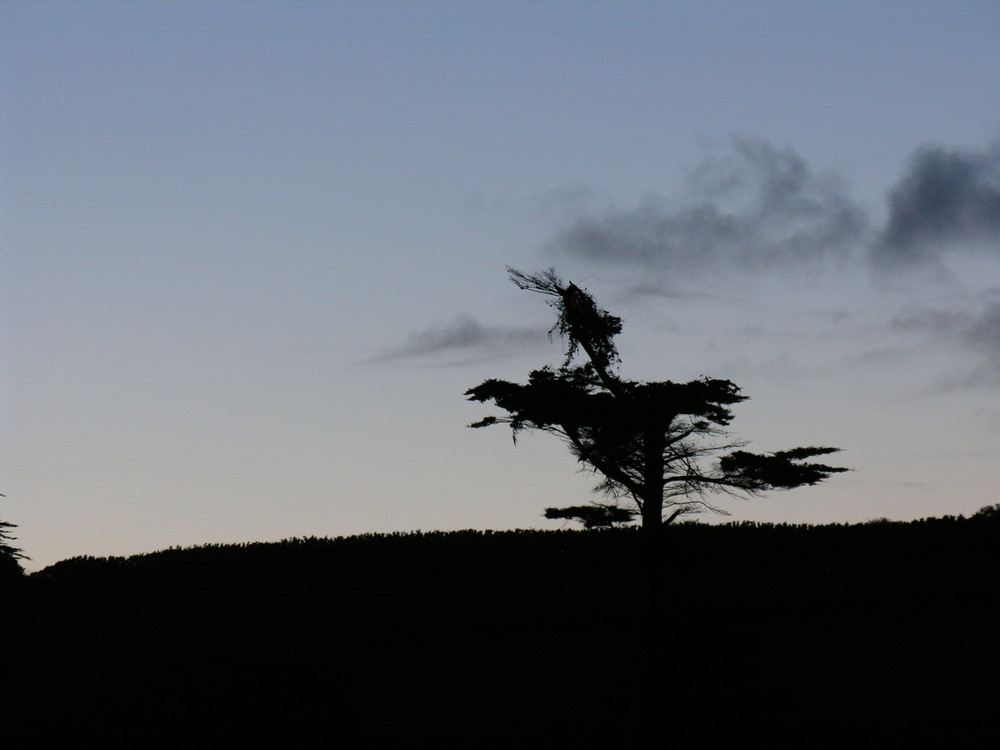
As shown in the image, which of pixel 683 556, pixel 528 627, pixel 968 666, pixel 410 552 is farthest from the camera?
pixel 410 552

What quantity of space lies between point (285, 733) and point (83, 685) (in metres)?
4.62

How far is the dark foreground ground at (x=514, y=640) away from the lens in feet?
55.9

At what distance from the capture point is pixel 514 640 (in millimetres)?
29734

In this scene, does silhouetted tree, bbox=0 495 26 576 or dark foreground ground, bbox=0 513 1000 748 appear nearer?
dark foreground ground, bbox=0 513 1000 748

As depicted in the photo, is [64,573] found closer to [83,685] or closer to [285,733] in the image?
[83,685]

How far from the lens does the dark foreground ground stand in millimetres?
17047

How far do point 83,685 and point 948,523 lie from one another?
100ft

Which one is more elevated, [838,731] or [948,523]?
[948,523]

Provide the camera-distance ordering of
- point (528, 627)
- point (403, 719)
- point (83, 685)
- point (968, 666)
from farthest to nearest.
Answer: point (528, 627), point (968, 666), point (403, 719), point (83, 685)

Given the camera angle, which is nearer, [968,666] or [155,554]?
[968,666]

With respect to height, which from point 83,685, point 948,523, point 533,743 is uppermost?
point 948,523

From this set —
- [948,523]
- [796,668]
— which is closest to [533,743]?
[796,668]

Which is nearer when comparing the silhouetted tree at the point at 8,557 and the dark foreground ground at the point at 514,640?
the dark foreground ground at the point at 514,640

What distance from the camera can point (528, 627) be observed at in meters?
30.8
